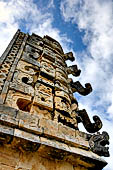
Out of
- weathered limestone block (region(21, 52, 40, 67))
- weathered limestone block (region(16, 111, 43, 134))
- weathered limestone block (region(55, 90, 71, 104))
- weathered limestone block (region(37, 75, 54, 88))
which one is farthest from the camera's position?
weathered limestone block (region(21, 52, 40, 67))

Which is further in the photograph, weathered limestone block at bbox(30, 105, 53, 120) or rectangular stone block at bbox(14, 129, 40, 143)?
weathered limestone block at bbox(30, 105, 53, 120)

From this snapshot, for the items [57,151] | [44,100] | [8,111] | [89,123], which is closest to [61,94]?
[44,100]

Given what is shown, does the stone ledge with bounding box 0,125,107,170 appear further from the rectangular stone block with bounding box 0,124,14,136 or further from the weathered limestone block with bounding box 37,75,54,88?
the weathered limestone block with bounding box 37,75,54,88

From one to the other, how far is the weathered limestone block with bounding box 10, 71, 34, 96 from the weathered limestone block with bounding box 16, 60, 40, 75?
20 centimetres

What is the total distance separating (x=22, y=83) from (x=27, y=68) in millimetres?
960

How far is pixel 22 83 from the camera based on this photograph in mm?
4102

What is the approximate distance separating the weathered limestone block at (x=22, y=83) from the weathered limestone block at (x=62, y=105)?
555 millimetres

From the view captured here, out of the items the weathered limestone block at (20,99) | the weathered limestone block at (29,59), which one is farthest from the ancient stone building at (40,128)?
the weathered limestone block at (29,59)

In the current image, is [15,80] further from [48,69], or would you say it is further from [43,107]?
[48,69]

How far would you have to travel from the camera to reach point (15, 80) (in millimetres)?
4078

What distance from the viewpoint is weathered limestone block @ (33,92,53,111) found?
375 cm

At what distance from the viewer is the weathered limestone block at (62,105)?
391 cm

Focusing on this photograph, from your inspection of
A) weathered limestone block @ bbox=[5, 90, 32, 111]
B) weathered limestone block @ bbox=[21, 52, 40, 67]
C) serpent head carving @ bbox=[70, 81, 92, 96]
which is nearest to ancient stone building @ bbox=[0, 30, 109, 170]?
weathered limestone block @ bbox=[5, 90, 32, 111]

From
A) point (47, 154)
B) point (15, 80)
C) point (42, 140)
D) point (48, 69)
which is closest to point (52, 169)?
point (47, 154)
